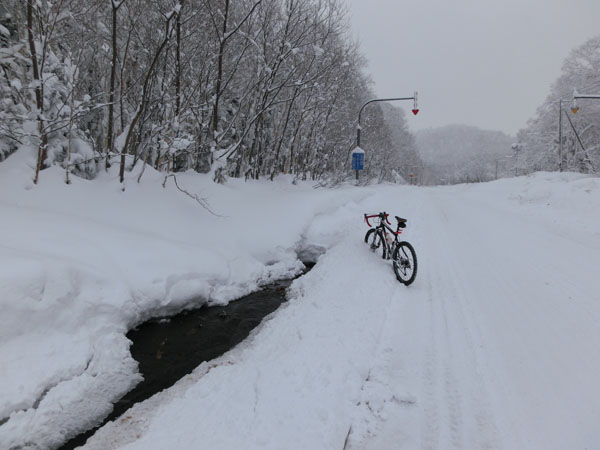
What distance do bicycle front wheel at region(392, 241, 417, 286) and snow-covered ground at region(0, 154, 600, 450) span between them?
182 millimetres

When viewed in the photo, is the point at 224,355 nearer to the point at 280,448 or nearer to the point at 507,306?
the point at 280,448

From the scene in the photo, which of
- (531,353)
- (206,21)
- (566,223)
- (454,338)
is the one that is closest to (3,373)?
(454,338)

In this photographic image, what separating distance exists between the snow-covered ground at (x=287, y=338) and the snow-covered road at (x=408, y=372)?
2 cm

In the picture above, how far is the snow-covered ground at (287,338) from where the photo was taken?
2.81 m

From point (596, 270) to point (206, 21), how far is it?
39.5ft

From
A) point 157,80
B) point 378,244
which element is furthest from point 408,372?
point 157,80

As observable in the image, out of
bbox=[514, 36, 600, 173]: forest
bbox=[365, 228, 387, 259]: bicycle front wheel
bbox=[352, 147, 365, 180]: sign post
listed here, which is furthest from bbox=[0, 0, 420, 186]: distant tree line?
bbox=[514, 36, 600, 173]: forest

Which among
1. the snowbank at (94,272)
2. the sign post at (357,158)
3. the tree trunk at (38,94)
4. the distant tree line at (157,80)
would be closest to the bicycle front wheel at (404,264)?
the snowbank at (94,272)

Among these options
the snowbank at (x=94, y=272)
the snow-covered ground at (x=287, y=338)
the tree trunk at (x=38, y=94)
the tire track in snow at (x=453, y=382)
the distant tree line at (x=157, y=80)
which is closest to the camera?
the tire track in snow at (x=453, y=382)

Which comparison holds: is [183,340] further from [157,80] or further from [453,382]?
[157,80]

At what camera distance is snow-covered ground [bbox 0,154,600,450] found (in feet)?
9.23

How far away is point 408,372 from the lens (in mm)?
3443

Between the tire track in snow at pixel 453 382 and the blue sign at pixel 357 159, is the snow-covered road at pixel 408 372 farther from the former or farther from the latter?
the blue sign at pixel 357 159

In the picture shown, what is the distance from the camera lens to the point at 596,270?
20.7ft
